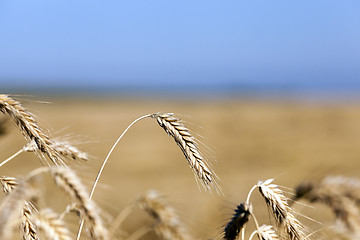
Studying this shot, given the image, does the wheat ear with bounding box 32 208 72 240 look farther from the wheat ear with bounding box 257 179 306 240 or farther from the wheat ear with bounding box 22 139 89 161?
the wheat ear with bounding box 257 179 306 240

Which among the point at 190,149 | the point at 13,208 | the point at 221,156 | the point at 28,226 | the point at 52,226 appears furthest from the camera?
the point at 221,156

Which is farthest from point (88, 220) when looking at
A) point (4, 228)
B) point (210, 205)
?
point (210, 205)

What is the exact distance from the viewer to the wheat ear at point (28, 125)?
2.03 m

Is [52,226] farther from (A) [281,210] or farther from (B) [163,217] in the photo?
(A) [281,210]

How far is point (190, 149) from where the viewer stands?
2100 mm

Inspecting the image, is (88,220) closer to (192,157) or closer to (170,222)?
(170,222)

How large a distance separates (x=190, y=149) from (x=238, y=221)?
0.36 metres

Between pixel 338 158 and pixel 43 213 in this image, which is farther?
pixel 338 158

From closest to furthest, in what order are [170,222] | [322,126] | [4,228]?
[4,228]
[170,222]
[322,126]

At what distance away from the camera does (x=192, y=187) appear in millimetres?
12398

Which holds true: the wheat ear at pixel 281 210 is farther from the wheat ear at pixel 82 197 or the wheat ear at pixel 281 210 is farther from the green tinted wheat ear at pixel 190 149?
the wheat ear at pixel 82 197

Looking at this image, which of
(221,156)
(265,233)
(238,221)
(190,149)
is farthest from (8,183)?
(221,156)

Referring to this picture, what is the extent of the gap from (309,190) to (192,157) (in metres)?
0.70

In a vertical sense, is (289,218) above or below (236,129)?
above
